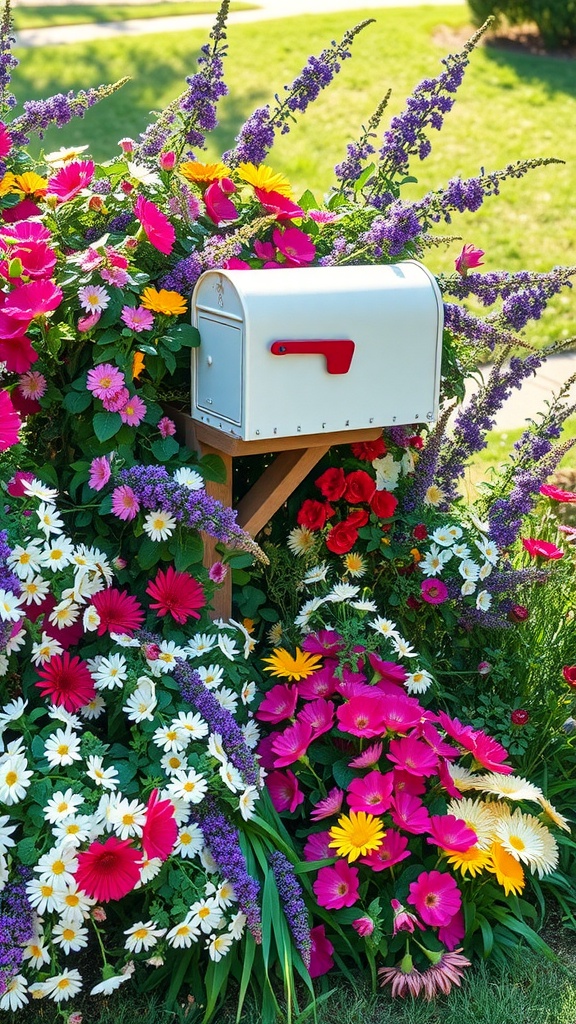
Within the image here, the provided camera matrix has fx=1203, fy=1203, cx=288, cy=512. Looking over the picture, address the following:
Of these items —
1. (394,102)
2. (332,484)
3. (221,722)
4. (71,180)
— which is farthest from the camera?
(394,102)

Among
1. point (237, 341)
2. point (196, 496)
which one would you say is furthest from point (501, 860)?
point (237, 341)

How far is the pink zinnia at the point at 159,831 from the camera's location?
1.99 m

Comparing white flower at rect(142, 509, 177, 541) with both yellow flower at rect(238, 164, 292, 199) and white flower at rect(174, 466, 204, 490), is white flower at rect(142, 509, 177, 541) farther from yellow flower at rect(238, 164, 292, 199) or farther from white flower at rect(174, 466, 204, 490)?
yellow flower at rect(238, 164, 292, 199)

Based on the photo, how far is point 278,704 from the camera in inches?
98.3

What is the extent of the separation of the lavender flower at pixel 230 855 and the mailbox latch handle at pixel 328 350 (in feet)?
2.81

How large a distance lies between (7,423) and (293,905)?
3.30 ft

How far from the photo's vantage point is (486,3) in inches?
492

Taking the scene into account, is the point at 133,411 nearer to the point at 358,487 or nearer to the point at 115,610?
the point at 115,610

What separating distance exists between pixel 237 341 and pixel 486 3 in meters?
11.5

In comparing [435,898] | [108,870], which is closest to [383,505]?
[435,898]

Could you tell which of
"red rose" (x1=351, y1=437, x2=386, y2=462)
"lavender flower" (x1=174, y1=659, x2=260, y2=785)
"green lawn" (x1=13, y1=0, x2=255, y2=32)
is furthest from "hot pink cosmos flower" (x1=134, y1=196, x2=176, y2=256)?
"green lawn" (x1=13, y1=0, x2=255, y2=32)

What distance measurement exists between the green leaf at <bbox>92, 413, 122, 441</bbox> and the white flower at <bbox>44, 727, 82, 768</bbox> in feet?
1.87

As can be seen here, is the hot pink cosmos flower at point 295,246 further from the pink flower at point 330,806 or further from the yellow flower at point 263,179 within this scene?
the pink flower at point 330,806

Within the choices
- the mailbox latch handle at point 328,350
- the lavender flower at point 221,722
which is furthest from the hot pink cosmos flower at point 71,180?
the lavender flower at point 221,722
